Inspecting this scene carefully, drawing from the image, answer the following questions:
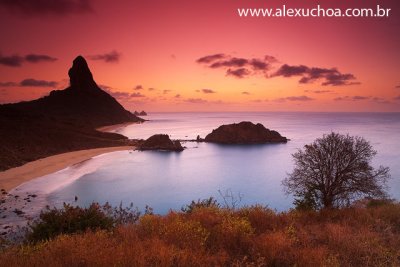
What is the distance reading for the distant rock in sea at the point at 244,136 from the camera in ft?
430

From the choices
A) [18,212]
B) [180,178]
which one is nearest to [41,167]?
[180,178]

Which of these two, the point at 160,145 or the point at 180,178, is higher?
the point at 160,145

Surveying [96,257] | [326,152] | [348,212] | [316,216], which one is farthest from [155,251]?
[326,152]

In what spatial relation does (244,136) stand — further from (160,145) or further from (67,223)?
(67,223)

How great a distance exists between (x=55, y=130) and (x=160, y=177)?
196 feet

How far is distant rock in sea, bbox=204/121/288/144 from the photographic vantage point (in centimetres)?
13112

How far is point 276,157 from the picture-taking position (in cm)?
9756

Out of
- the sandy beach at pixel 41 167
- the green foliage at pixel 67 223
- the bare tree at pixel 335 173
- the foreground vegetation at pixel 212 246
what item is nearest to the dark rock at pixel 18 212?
the sandy beach at pixel 41 167

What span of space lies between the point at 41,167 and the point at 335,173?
6346 cm

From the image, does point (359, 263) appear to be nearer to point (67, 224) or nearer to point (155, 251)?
point (155, 251)

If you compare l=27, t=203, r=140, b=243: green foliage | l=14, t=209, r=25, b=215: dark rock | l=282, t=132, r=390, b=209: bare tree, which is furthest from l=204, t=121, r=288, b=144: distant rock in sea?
l=27, t=203, r=140, b=243: green foliage

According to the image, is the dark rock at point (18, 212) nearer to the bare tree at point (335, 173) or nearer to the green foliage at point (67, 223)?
the green foliage at point (67, 223)

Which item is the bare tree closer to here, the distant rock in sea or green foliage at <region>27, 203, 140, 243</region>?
green foliage at <region>27, 203, 140, 243</region>

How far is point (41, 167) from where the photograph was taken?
70.8 metres
